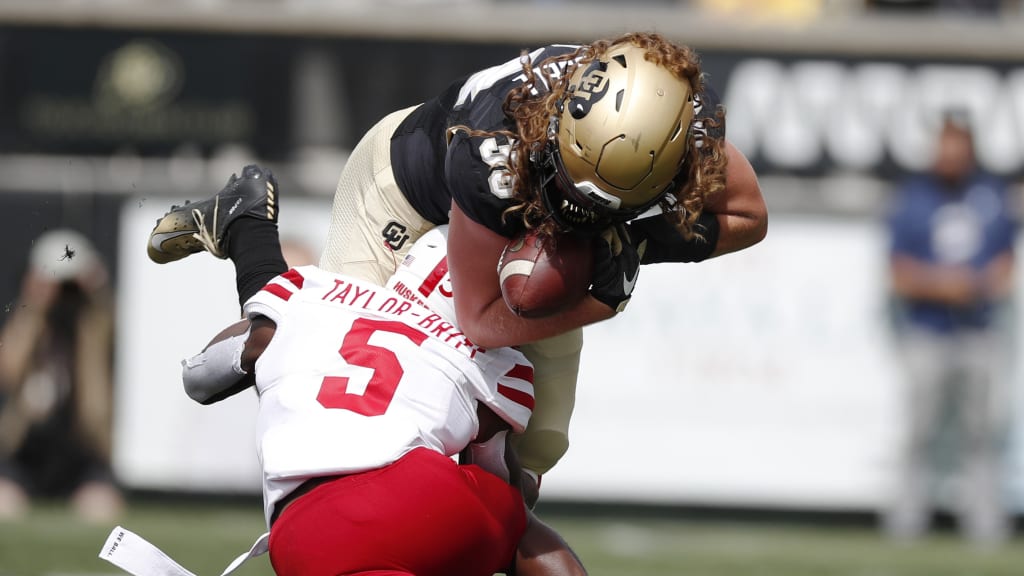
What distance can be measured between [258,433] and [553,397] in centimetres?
82

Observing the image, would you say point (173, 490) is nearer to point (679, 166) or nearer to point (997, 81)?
point (997, 81)

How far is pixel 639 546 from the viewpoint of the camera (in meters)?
8.57

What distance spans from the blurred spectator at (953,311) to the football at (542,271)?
6.05m

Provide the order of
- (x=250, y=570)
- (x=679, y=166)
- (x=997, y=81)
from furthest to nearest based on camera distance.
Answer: (x=997, y=81) → (x=250, y=570) → (x=679, y=166)

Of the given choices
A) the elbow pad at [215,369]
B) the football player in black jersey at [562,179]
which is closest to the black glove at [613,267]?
the football player in black jersey at [562,179]

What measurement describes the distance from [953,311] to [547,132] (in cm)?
635

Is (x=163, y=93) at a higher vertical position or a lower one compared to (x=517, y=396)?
lower

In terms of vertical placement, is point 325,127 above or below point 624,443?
above

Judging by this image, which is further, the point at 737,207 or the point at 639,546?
the point at 639,546

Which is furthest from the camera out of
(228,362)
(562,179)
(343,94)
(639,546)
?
(343,94)

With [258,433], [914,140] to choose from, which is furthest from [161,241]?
[914,140]

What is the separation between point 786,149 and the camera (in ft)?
31.2

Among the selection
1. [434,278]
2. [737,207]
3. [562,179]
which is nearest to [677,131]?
[562,179]

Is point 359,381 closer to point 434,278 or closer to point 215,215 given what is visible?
point 434,278
